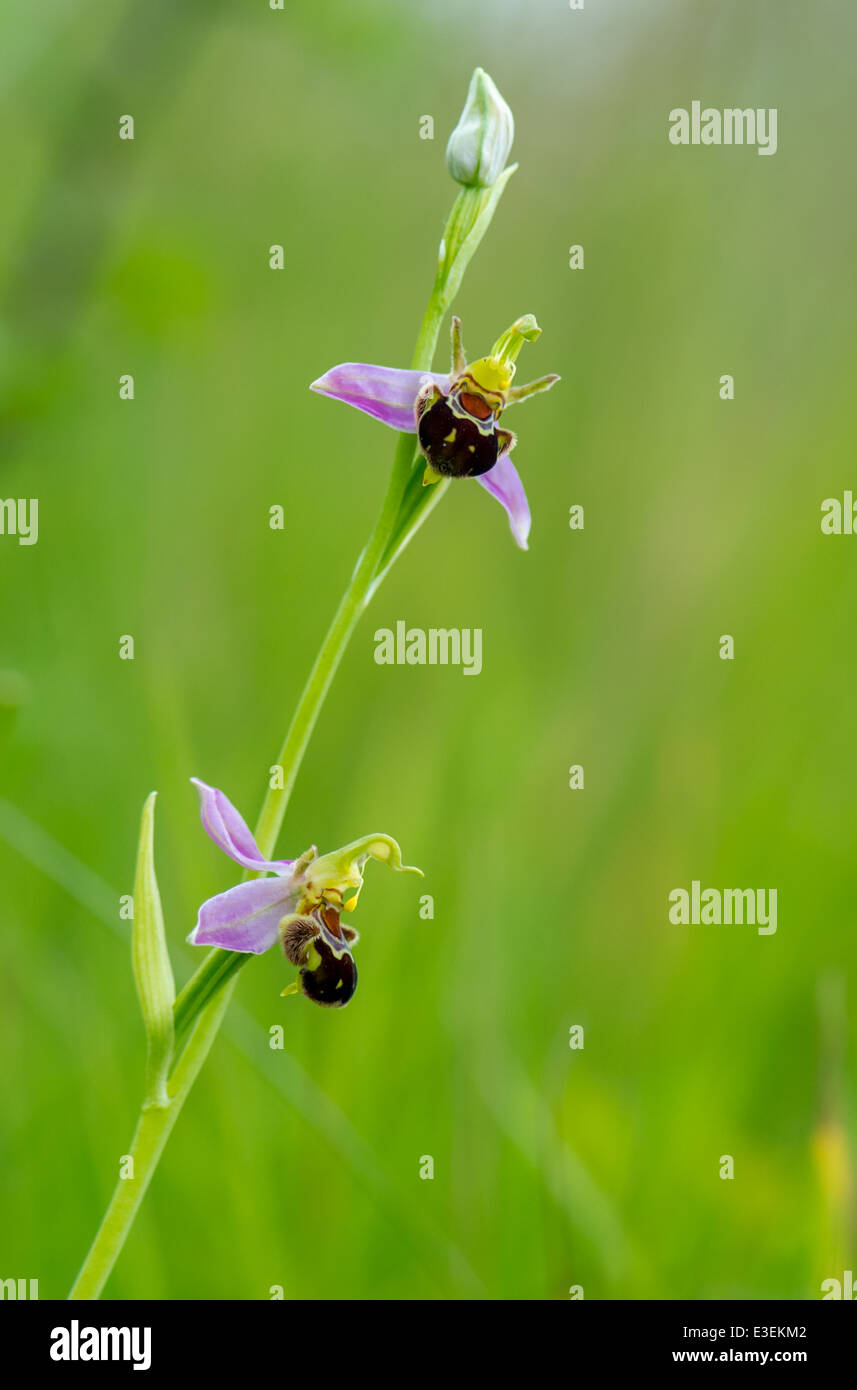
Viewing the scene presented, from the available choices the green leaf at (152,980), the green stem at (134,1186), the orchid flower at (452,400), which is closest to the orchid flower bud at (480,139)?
the orchid flower at (452,400)

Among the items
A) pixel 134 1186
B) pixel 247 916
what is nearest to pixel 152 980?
pixel 247 916

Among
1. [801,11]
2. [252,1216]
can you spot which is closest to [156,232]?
[252,1216]

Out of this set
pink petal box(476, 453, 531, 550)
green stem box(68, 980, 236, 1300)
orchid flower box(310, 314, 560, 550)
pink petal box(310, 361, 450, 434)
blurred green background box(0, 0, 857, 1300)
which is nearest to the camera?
green stem box(68, 980, 236, 1300)

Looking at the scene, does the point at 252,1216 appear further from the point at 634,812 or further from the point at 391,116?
the point at 391,116

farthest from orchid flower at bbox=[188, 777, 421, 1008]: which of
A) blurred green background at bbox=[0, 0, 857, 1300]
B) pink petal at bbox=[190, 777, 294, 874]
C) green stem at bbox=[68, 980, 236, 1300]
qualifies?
blurred green background at bbox=[0, 0, 857, 1300]

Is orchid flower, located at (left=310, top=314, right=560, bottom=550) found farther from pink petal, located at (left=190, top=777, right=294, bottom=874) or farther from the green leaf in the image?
the green leaf
